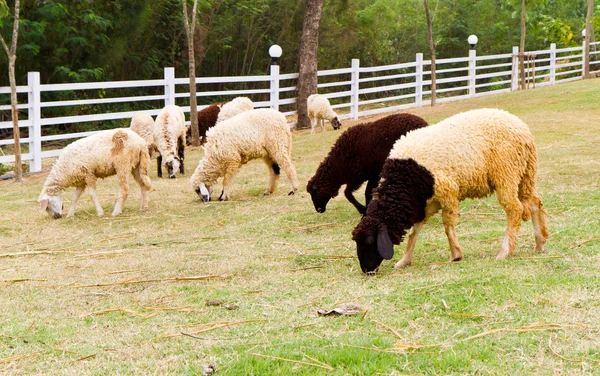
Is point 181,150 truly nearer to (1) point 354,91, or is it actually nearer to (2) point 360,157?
(2) point 360,157

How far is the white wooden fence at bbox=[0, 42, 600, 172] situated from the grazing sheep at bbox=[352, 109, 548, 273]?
35.0 feet

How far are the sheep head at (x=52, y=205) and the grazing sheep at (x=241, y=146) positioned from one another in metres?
1.88

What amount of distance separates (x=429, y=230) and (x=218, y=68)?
17.6 m

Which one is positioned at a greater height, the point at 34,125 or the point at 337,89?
the point at 337,89

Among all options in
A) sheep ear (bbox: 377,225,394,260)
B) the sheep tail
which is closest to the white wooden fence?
the sheep tail

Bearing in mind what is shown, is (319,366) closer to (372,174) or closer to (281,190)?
(372,174)

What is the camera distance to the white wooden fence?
1581 cm

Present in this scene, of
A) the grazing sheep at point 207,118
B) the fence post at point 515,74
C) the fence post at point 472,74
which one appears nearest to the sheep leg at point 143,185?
the grazing sheep at point 207,118

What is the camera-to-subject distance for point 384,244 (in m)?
6.39

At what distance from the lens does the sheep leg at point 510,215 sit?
257 inches

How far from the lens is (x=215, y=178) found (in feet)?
38.3

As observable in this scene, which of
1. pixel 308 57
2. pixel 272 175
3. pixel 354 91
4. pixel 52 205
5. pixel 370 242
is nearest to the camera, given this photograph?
pixel 370 242

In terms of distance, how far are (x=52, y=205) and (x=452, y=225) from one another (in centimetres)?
633

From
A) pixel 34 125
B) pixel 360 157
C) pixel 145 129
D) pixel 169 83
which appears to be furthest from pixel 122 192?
pixel 169 83
